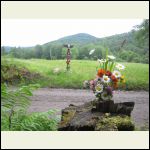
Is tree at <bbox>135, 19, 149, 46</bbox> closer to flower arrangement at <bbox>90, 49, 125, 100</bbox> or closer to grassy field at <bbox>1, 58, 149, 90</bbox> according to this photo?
grassy field at <bbox>1, 58, 149, 90</bbox>

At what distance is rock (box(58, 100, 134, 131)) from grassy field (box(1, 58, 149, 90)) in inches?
273

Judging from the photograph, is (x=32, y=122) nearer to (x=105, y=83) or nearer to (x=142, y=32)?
(x=105, y=83)

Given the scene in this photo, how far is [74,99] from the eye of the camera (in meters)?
8.48

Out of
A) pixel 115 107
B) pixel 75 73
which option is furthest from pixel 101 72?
pixel 75 73

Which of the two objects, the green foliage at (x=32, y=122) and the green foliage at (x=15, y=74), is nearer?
the green foliage at (x=32, y=122)

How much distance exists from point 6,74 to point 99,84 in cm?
747

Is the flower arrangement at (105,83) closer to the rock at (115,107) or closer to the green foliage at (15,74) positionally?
the rock at (115,107)

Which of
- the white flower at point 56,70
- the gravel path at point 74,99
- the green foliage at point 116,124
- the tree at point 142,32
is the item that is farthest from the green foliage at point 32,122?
the tree at point 142,32

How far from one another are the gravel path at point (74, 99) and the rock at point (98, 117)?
3.04 metres

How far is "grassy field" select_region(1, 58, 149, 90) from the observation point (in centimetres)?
1057

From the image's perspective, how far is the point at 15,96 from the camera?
289 cm

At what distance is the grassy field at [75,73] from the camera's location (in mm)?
10568

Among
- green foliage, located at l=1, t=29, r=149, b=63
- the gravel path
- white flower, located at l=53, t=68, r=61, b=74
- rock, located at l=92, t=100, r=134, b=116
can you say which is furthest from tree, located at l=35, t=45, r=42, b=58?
rock, located at l=92, t=100, r=134, b=116

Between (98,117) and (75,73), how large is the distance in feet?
27.2
